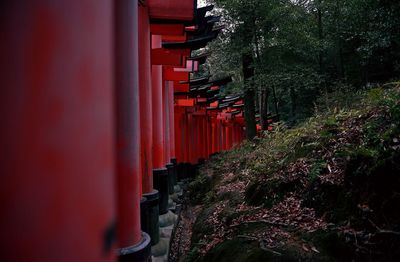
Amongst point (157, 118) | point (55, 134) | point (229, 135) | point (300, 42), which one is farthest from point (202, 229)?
point (229, 135)

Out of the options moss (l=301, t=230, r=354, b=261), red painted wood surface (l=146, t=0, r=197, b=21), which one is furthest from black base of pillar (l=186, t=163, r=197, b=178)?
moss (l=301, t=230, r=354, b=261)

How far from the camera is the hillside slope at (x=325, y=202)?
3.85 m

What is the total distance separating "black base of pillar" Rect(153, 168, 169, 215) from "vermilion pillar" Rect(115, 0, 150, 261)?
516 centimetres

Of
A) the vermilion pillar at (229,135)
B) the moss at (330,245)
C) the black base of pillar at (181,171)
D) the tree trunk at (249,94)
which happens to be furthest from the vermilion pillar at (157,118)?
the vermilion pillar at (229,135)

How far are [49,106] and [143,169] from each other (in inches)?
224

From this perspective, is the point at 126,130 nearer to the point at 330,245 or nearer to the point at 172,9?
the point at 330,245

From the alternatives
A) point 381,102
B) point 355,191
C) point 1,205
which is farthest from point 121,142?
point 381,102

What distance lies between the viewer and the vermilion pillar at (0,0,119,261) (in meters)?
0.85

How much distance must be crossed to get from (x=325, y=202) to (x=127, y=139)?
10.2 ft

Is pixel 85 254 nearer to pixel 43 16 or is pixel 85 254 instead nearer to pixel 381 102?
pixel 43 16

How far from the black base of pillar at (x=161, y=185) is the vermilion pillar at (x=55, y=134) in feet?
25.9

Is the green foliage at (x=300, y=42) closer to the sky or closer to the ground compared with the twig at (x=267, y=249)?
closer to the sky

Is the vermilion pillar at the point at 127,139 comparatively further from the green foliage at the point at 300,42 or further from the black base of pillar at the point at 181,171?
the black base of pillar at the point at 181,171

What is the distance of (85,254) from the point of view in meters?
0.84
